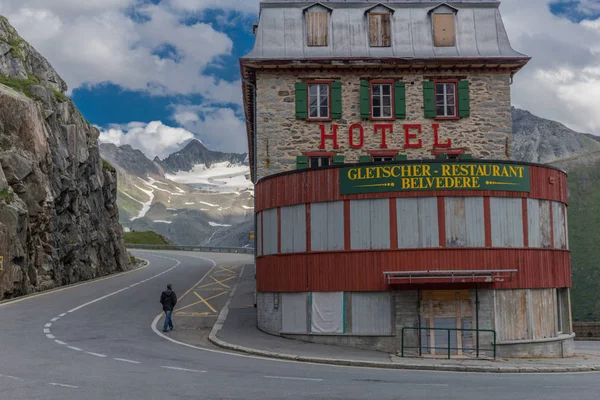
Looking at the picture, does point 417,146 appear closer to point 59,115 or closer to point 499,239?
point 499,239

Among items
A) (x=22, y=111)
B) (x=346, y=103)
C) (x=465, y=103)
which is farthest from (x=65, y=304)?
(x=465, y=103)

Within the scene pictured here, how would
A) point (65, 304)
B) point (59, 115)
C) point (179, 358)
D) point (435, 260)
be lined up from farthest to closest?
1. point (59, 115)
2. point (65, 304)
3. point (435, 260)
4. point (179, 358)

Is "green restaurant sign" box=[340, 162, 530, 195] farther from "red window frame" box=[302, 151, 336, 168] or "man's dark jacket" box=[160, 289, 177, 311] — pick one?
"red window frame" box=[302, 151, 336, 168]

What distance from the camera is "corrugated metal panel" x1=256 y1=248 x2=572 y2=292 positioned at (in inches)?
912

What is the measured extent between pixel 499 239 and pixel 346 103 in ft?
40.3

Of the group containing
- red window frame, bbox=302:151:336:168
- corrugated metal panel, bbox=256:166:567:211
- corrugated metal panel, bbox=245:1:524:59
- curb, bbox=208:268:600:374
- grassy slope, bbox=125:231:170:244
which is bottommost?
curb, bbox=208:268:600:374

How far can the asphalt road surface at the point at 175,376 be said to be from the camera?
533 inches

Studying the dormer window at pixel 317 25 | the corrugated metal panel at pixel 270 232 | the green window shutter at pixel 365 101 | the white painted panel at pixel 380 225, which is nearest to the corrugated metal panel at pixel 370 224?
the white painted panel at pixel 380 225

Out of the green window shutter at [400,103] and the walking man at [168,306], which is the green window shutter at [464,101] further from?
the walking man at [168,306]

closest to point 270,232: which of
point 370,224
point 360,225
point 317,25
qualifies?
point 360,225

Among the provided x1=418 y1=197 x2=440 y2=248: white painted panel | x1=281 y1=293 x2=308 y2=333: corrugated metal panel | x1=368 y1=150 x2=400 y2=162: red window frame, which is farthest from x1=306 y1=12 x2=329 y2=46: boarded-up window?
x1=281 y1=293 x2=308 y2=333: corrugated metal panel

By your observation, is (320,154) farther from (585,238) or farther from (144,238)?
(585,238)

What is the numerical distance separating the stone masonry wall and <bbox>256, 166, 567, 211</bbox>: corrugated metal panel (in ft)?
23.2

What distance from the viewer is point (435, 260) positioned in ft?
75.8
